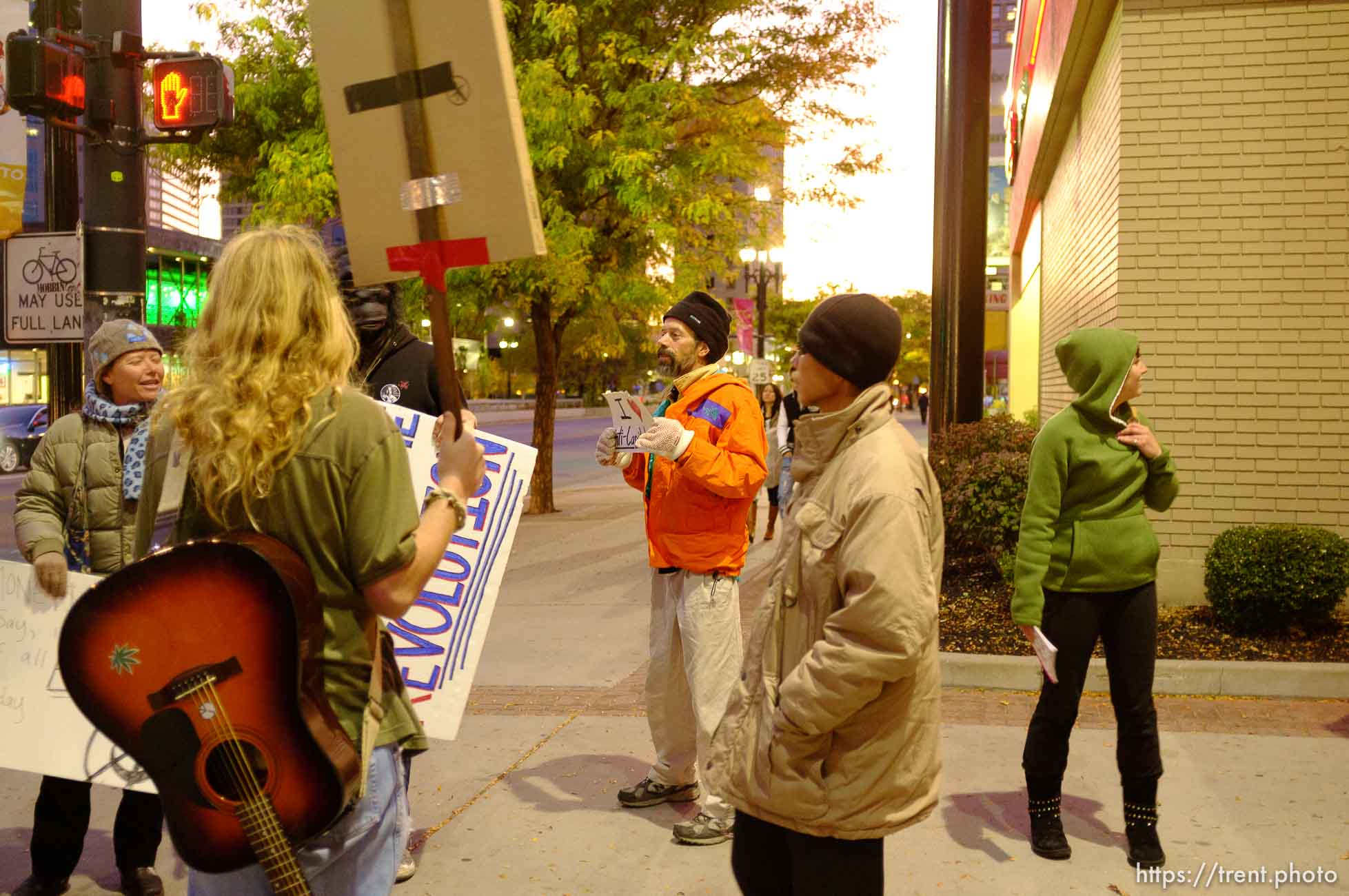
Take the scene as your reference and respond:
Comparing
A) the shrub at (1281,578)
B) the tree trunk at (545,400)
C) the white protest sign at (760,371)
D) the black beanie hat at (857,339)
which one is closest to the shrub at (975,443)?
the shrub at (1281,578)

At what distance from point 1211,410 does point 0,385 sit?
4594cm

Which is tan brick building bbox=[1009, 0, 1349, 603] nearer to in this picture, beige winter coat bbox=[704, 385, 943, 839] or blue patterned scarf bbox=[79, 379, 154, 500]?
beige winter coat bbox=[704, 385, 943, 839]

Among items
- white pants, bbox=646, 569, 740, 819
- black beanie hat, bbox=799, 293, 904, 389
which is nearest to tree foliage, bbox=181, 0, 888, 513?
white pants, bbox=646, 569, 740, 819

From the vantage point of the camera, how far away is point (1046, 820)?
4.41 m

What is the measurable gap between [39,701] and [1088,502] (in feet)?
11.5

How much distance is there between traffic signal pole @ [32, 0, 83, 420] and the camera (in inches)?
323

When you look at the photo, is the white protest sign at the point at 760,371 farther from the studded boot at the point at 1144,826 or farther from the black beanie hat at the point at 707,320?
the studded boot at the point at 1144,826

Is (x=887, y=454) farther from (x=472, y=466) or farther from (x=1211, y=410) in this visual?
(x=1211, y=410)

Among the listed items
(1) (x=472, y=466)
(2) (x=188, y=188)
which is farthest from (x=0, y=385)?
(1) (x=472, y=466)

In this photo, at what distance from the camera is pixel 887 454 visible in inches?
101

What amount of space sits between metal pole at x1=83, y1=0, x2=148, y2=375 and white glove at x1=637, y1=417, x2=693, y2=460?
13.3ft

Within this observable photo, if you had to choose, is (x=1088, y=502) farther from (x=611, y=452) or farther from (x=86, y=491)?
(x=86, y=491)

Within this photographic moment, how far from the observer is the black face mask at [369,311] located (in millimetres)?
4148

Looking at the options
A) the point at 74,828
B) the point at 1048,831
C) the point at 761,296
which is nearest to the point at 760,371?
the point at 761,296
